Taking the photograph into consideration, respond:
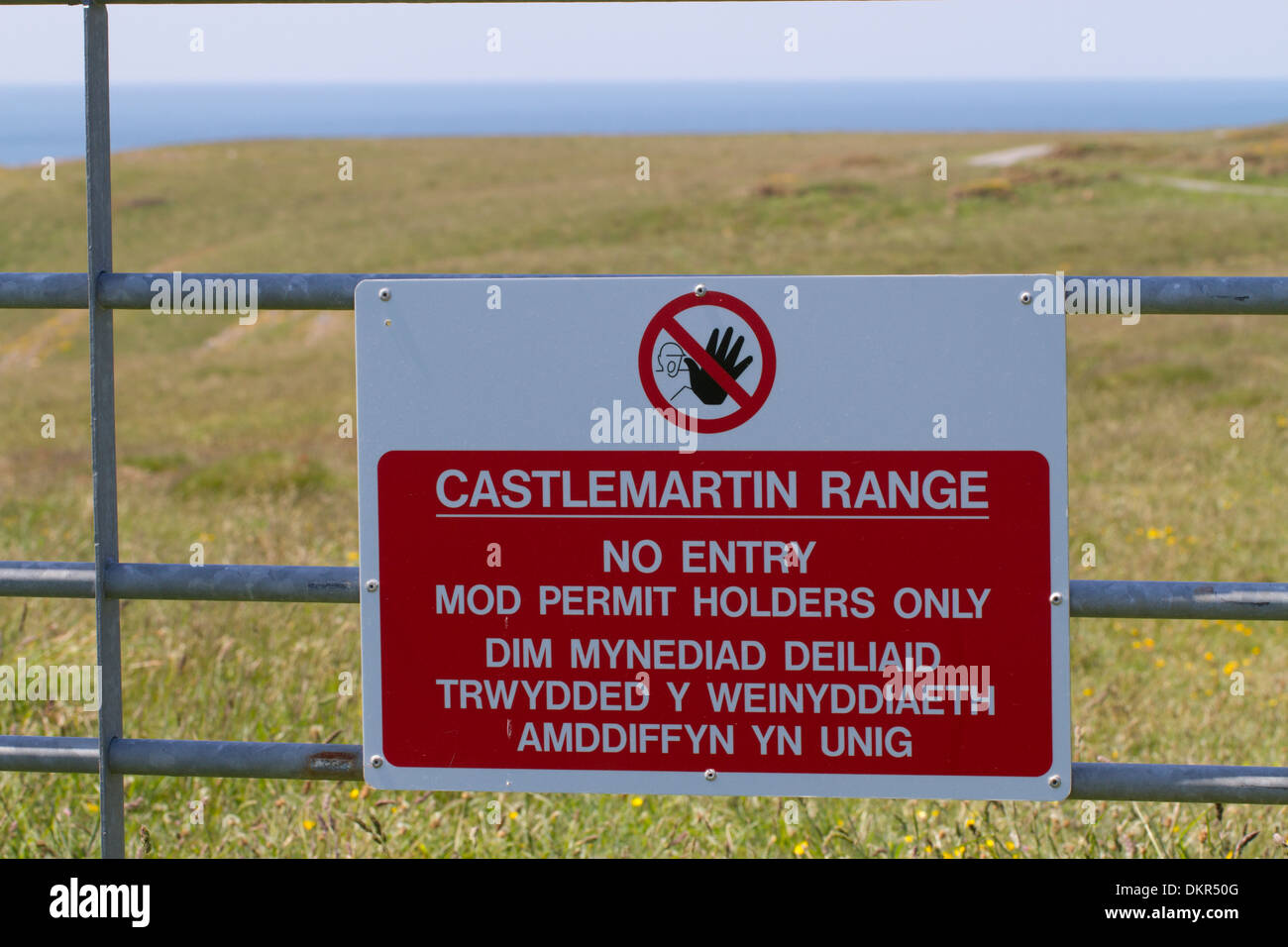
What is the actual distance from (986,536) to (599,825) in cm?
145

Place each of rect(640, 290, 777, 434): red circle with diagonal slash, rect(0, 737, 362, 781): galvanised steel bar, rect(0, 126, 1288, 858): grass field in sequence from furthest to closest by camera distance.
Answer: rect(0, 126, 1288, 858): grass field → rect(0, 737, 362, 781): galvanised steel bar → rect(640, 290, 777, 434): red circle with diagonal slash

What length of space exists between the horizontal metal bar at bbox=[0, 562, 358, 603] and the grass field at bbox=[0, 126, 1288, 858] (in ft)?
2.31

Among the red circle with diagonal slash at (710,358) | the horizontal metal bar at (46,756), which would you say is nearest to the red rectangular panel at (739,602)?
the red circle with diagonal slash at (710,358)

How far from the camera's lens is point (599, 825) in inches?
130

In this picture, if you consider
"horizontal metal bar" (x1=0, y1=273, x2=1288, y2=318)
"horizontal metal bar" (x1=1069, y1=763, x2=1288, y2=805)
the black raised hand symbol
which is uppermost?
"horizontal metal bar" (x1=0, y1=273, x2=1288, y2=318)

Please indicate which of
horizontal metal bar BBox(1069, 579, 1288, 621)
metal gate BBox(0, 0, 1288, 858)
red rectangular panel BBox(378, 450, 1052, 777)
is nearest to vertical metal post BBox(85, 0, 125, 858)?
metal gate BBox(0, 0, 1288, 858)

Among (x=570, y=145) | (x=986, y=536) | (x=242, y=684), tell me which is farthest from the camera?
(x=570, y=145)

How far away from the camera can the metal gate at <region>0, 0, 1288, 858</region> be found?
227 cm

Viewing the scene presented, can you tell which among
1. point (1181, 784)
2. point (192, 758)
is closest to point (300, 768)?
point (192, 758)

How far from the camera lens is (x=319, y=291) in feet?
7.68

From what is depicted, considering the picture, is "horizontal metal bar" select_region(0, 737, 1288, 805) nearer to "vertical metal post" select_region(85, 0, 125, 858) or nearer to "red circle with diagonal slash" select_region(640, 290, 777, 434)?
"vertical metal post" select_region(85, 0, 125, 858)

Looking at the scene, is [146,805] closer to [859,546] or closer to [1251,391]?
[859,546]

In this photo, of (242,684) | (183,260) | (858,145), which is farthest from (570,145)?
(242,684)

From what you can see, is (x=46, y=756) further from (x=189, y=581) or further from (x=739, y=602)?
(x=739, y=602)
